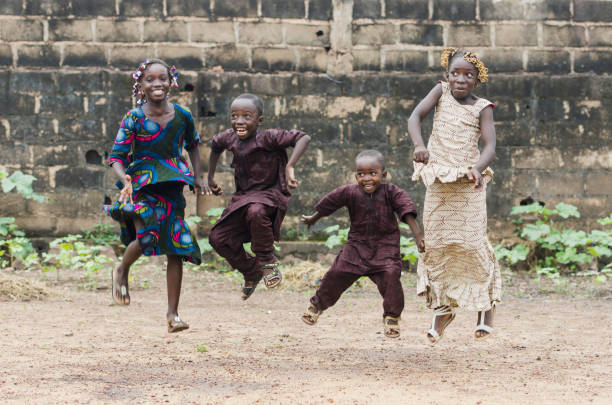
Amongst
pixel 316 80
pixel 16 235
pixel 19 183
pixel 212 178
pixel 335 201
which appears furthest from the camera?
pixel 316 80

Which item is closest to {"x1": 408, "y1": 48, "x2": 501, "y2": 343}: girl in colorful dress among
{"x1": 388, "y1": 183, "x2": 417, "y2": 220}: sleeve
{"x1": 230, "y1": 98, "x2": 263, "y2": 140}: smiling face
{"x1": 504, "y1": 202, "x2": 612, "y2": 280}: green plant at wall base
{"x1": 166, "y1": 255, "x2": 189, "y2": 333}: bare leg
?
{"x1": 388, "y1": 183, "x2": 417, "y2": 220}: sleeve

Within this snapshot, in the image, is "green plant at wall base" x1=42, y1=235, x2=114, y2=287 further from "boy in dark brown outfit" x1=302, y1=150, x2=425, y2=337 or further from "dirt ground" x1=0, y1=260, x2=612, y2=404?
"boy in dark brown outfit" x1=302, y1=150, x2=425, y2=337

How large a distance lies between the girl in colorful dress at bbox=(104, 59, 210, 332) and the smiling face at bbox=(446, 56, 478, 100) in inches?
68.6

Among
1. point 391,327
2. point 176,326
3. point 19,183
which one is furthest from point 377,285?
point 19,183

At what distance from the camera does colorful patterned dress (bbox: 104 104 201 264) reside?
538 cm

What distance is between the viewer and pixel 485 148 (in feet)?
16.8

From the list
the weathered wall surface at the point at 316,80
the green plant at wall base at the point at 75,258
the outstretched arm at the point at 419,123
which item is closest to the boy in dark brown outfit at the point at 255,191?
the outstretched arm at the point at 419,123

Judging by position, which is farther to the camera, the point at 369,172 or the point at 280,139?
the point at 280,139

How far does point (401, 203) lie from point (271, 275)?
3.28 feet

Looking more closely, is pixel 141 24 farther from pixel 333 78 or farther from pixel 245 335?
pixel 245 335

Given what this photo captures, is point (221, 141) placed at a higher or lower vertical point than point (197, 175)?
higher

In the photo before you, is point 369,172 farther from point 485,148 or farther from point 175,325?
point 175,325

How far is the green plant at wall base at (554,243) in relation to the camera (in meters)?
9.15

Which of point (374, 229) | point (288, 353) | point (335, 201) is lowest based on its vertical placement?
point (288, 353)
